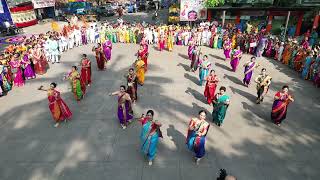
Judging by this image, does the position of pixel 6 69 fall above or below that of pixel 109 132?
above

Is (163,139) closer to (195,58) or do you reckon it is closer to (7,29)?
(195,58)

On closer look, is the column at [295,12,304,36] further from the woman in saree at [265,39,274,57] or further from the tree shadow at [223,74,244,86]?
the tree shadow at [223,74,244,86]

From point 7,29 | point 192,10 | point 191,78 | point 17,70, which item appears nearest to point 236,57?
point 191,78

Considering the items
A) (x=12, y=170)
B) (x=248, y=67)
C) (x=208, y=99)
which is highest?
(x=248, y=67)

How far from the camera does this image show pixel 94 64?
1448cm

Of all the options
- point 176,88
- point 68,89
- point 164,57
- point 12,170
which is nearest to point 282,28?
point 164,57

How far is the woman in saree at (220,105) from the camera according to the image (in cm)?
805

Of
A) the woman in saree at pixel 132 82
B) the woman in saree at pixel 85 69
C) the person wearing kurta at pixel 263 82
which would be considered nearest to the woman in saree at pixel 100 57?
the woman in saree at pixel 85 69

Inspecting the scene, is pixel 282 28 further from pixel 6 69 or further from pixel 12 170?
pixel 12 170

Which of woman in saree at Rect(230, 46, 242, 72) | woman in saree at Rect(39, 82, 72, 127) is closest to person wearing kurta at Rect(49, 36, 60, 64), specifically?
woman in saree at Rect(39, 82, 72, 127)

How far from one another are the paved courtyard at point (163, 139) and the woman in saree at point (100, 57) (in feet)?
4.09

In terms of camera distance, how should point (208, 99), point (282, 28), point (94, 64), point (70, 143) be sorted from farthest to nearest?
point (282, 28) < point (94, 64) < point (208, 99) < point (70, 143)

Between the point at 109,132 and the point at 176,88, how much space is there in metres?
3.97

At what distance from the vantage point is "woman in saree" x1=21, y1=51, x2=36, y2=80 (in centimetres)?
1207
